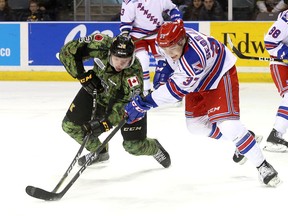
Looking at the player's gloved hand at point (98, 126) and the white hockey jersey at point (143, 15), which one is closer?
the player's gloved hand at point (98, 126)

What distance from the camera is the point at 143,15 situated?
6660mm

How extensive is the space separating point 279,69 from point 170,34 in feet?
5.30

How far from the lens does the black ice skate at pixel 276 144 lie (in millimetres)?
4621

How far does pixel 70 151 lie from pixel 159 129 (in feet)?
3.51

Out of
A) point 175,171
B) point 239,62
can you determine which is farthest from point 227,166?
point 239,62

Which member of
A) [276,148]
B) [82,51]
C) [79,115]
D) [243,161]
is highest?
[82,51]

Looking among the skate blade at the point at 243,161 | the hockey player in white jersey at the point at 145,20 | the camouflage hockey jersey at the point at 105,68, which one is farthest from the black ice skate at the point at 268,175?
the hockey player in white jersey at the point at 145,20

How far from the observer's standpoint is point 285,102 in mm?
4676

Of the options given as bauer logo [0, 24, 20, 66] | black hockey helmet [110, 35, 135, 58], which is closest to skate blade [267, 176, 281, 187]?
black hockey helmet [110, 35, 135, 58]

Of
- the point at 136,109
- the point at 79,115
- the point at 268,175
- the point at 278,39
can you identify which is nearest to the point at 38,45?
the point at 278,39

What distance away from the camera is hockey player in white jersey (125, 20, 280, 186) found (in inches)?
131

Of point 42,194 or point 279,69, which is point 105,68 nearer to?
point 42,194

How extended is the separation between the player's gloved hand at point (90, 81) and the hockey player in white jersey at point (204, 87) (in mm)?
335

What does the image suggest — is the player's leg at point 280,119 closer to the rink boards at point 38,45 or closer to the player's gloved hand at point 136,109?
the player's gloved hand at point 136,109
